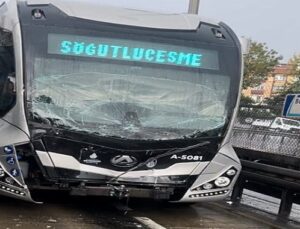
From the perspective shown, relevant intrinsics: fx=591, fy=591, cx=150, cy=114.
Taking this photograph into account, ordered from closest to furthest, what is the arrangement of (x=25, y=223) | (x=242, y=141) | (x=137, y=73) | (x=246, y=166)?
(x=25, y=223)
(x=137, y=73)
(x=246, y=166)
(x=242, y=141)

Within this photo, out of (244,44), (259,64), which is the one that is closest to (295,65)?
(259,64)

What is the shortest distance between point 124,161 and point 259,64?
148ft

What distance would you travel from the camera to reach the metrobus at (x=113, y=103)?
7.42 m

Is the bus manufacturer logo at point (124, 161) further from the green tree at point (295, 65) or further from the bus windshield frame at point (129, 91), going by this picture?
the green tree at point (295, 65)

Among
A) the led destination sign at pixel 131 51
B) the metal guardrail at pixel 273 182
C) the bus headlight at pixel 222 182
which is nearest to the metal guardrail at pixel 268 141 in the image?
the metal guardrail at pixel 273 182

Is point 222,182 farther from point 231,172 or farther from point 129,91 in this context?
point 129,91

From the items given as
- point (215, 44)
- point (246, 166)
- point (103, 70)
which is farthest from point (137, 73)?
point (246, 166)

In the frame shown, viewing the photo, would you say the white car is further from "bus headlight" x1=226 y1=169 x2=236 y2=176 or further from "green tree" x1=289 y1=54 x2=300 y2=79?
"green tree" x1=289 y1=54 x2=300 y2=79

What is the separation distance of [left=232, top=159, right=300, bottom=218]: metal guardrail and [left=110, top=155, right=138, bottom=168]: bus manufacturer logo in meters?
2.98

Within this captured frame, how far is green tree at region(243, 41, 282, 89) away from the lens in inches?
1996

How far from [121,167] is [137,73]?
127cm

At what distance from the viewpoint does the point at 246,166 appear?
34.9ft

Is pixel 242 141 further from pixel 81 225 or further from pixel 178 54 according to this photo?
pixel 81 225

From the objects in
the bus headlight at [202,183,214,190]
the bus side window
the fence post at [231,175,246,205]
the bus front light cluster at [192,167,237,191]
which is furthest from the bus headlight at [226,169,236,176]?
the bus side window
